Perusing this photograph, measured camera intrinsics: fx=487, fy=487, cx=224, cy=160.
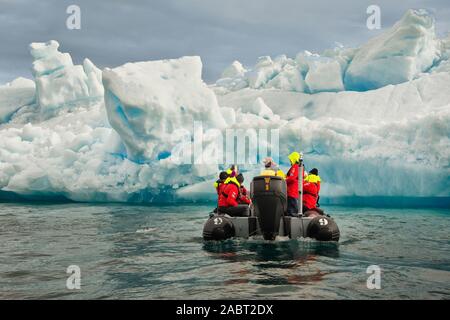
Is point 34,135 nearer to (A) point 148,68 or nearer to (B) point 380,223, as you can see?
(A) point 148,68

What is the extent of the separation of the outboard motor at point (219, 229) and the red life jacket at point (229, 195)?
61cm

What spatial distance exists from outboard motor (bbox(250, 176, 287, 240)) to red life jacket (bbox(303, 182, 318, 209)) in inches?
36.7

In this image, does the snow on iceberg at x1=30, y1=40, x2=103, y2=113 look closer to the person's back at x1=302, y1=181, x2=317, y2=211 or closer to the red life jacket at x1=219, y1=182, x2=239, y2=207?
the red life jacket at x1=219, y1=182, x2=239, y2=207

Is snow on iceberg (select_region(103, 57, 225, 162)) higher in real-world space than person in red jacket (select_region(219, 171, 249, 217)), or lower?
higher

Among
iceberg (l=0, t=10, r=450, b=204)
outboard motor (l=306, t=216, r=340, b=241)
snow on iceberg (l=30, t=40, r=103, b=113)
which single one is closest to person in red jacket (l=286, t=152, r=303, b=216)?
outboard motor (l=306, t=216, r=340, b=241)

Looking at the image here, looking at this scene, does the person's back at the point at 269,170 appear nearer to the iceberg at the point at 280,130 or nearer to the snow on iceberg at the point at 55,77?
the iceberg at the point at 280,130

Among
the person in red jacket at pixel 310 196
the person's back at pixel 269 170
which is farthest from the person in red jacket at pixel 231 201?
the person in red jacket at pixel 310 196

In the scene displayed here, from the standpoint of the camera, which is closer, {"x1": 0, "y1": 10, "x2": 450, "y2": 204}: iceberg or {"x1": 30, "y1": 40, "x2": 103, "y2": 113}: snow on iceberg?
{"x1": 0, "y1": 10, "x2": 450, "y2": 204}: iceberg

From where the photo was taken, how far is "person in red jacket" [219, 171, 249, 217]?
32.6ft

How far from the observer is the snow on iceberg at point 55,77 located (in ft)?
93.3

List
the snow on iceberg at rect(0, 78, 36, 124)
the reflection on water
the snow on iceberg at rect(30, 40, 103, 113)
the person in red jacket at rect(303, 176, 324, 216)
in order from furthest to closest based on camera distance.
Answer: the snow on iceberg at rect(0, 78, 36, 124) < the snow on iceberg at rect(30, 40, 103, 113) < the person in red jacket at rect(303, 176, 324, 216) < the reflection on water

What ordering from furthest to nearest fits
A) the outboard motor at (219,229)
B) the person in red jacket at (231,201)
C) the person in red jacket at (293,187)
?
the person in red jacket at (231,201) < the person in red jacket at (293,187) < the outboard motor at (219,229)

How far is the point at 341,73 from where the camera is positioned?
81.8 ft

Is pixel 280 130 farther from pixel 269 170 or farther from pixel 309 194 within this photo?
pixel 269 170
